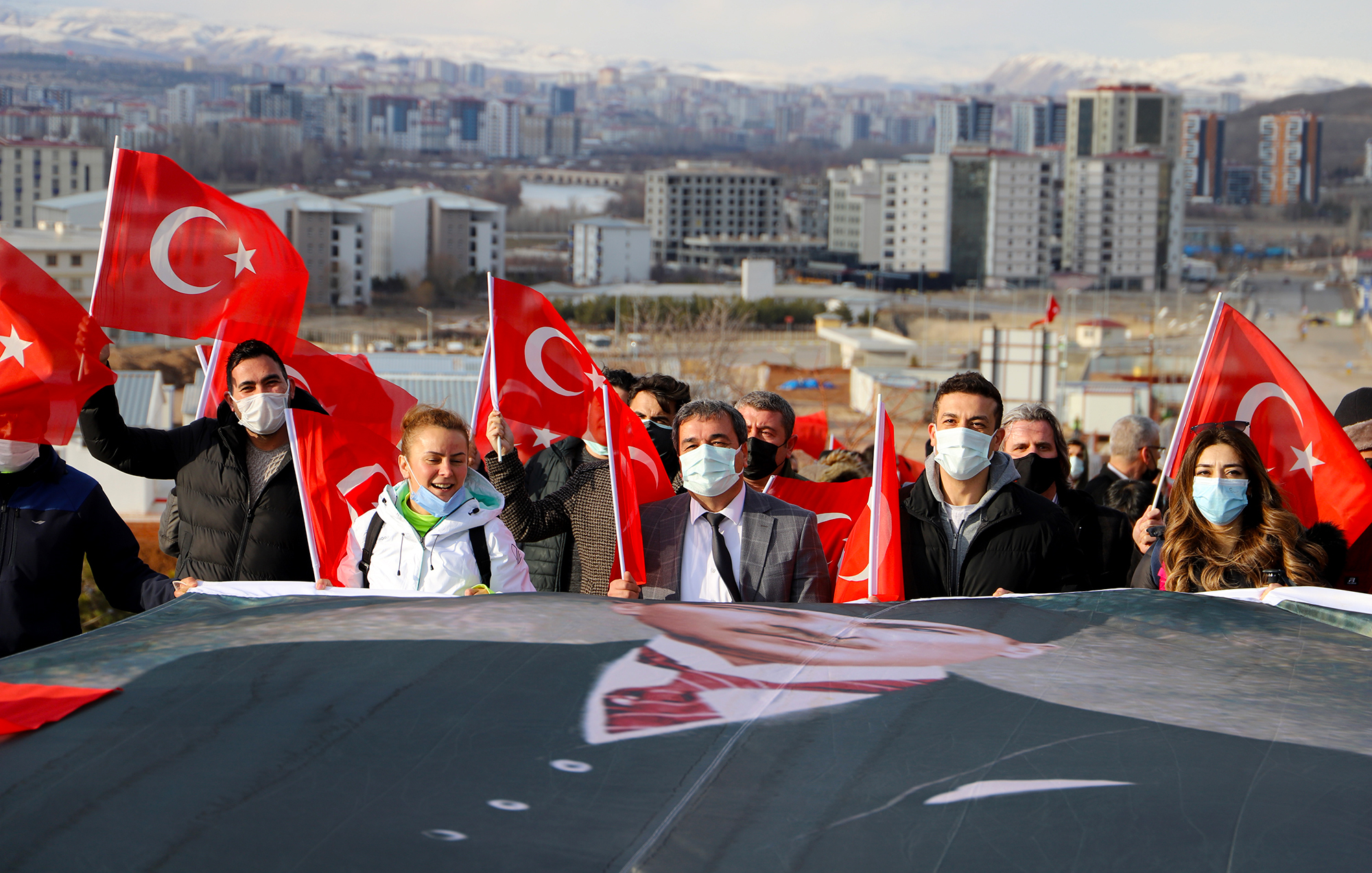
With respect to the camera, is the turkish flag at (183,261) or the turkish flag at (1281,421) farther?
the turkish flag at (183,261)

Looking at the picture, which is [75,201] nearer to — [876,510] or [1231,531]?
[876,510]

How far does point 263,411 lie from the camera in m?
4.04

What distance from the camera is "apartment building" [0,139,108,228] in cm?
10788

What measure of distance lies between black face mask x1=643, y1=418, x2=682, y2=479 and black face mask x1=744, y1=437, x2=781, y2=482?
247 mm

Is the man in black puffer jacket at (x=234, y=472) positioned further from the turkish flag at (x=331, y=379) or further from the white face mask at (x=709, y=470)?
the white face mask at (x=709, y=470)

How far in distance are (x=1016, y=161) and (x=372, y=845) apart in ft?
392

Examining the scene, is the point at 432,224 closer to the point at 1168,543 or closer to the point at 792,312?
the point at 792,312

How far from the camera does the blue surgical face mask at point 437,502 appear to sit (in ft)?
11.4

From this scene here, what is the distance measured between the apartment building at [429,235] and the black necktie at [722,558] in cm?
9592

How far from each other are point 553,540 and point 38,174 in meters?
118

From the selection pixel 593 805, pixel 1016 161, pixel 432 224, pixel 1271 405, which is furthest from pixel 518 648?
pixel 1016 161

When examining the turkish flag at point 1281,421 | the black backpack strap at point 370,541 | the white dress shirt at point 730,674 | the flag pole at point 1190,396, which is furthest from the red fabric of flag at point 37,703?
the flag pole at point 1190,396

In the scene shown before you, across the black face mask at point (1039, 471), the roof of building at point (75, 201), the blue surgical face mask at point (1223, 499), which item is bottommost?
the black face mask at point (1039, 471)

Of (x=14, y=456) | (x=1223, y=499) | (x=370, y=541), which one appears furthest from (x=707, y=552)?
(x=14, y=456)
